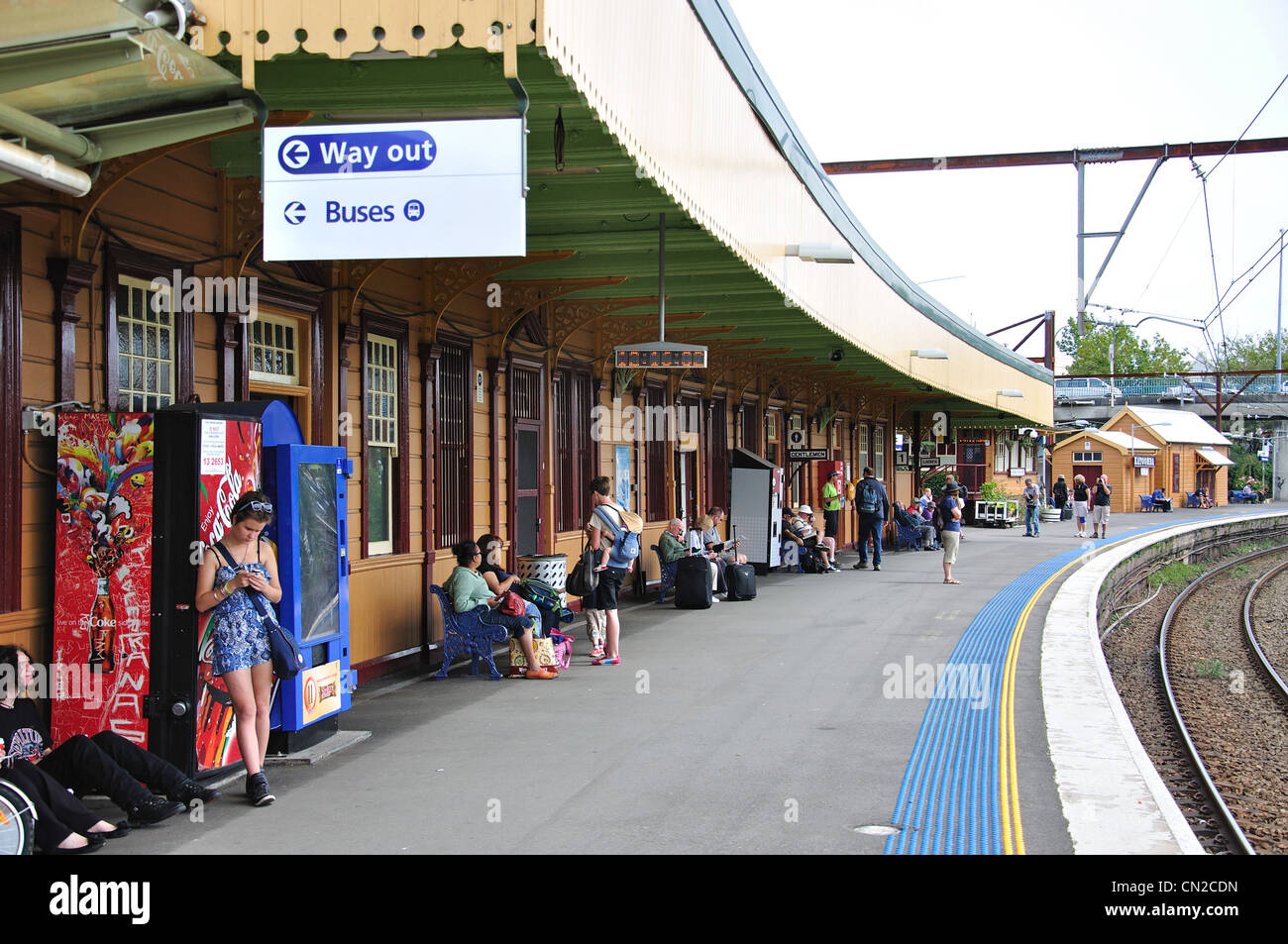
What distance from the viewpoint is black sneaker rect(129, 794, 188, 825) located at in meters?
5.83

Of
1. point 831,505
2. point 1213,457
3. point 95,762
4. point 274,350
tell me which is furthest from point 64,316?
point 1213,457

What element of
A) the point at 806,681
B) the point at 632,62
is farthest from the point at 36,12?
the point at 806,681

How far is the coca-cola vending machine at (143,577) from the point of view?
6367mm

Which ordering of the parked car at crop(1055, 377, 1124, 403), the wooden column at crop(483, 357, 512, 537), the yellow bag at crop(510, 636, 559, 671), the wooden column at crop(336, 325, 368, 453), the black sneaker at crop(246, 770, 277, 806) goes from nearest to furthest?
the black sneaker at crop(246, 770, 277, 806)
the wooden column at crop(336, 325, 368, 453)
the yellow bag at crop(510, 636, 559, 671)
the wooden column at crop(483, 357, 512, 537)
the parked car at crop(1055, 377, 1124, 403)

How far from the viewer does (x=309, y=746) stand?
7434 mm

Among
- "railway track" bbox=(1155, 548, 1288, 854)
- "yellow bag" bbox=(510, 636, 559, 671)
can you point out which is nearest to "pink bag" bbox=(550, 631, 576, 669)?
"yellow bag" bbox=(510, 636, 559, 671)

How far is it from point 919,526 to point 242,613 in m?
22.8

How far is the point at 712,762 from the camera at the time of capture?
7.23 metres

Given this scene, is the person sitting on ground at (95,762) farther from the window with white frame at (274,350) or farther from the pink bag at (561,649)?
the pink bag at (561,649)

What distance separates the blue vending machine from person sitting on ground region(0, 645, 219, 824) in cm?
102

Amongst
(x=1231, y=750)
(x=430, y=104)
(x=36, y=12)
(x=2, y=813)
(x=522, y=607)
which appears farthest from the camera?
(x=1231, y=750)

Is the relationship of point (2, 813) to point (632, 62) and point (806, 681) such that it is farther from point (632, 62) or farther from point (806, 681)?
point (806, 681)

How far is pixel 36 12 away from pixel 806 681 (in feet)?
23.2

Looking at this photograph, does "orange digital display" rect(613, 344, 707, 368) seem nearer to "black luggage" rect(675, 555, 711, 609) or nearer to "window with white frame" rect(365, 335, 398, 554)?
"window with white frame" rect(365, 335, 398, 554)
